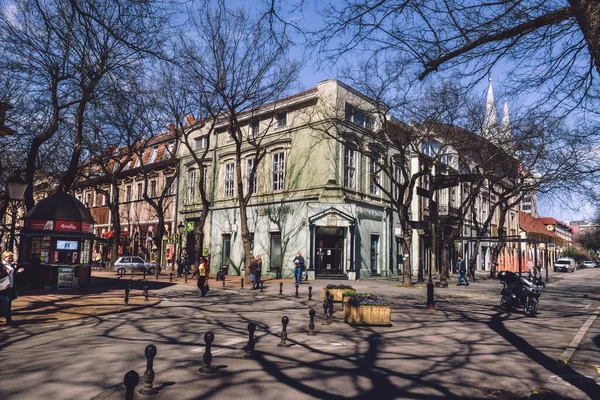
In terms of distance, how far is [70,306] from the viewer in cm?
1413

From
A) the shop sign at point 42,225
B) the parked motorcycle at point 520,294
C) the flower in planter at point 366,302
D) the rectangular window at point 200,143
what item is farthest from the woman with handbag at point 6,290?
the rectangular window at point 200,143

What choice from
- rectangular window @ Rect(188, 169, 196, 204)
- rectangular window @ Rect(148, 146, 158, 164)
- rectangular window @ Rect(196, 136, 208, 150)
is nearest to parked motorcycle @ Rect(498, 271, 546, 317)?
rectangular window @ Rect(188, 169, 196, 204)

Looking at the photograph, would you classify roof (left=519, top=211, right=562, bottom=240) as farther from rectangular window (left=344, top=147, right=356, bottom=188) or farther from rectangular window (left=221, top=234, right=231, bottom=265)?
rectangular window (left=221, top=234, right=231, bottom=265)

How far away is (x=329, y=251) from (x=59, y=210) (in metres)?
15.9

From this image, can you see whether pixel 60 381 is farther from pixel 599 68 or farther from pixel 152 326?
pixel 599 68

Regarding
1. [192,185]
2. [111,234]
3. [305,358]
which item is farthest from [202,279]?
[111,234]

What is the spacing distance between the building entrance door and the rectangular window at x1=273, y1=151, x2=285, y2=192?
14.8 feet

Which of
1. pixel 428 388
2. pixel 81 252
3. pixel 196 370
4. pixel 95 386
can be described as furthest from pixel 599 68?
pixel 81 252

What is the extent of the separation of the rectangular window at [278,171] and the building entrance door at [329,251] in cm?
451

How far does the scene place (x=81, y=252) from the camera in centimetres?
2041

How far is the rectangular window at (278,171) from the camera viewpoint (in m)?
30.6

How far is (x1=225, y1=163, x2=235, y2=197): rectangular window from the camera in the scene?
33.7 meters

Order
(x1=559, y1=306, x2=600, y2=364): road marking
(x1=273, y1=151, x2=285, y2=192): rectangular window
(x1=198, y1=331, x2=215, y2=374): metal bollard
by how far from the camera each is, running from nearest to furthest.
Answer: (x1=198, y1=331, x2=215, y2=374): metal bollard
(x1=559, y1=306, x2=600, y2=364): road marking
(x1=273, y1=151, x2=285, y2=192): rectangular window

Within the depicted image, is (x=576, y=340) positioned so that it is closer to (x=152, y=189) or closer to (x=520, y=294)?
(x=520, y=294)
